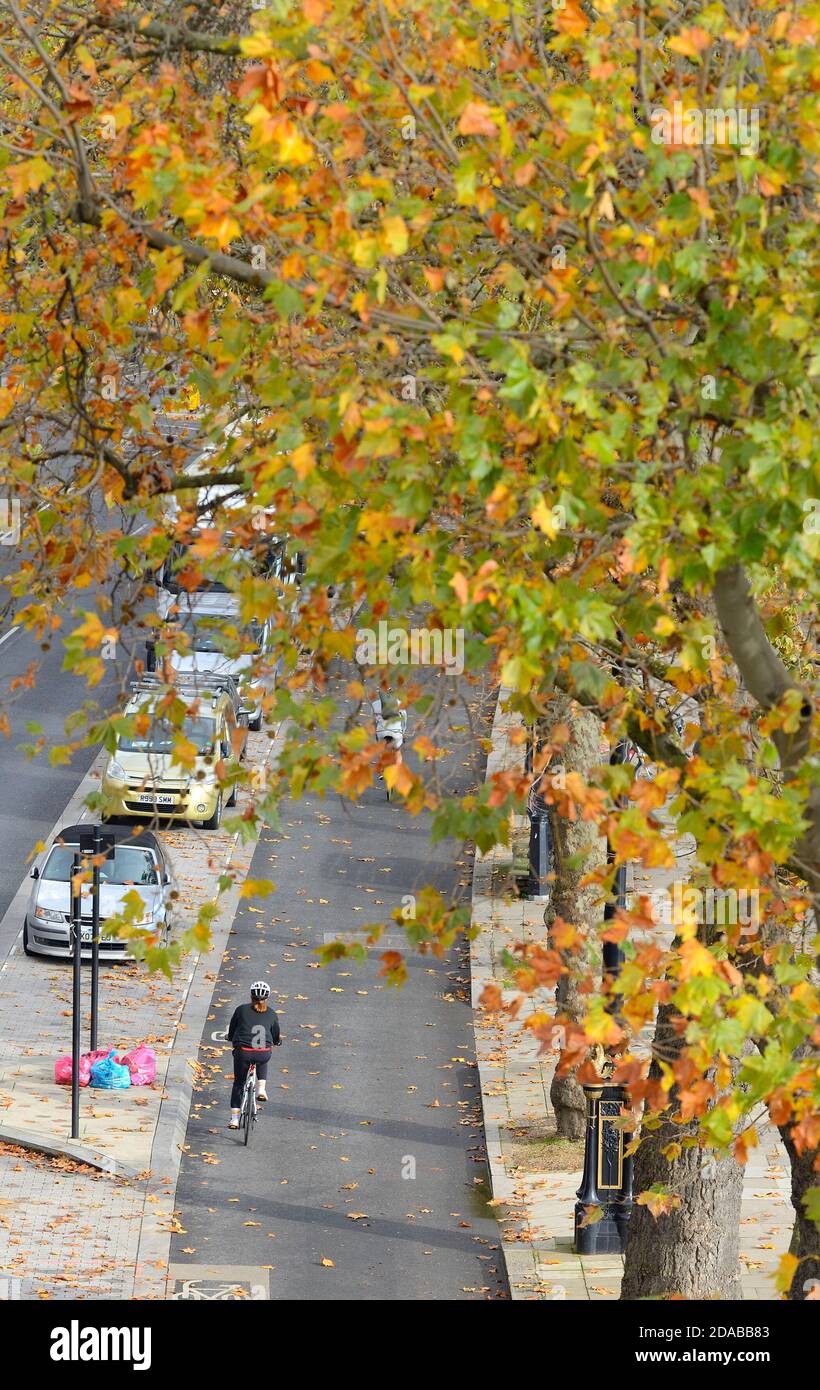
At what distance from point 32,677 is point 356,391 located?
9.88 feet

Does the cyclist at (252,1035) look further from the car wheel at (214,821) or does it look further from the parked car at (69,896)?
the car wheel at (214,821)

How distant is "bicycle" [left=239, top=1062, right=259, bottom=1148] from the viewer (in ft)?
65.1

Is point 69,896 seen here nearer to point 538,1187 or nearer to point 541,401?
point 538,1187

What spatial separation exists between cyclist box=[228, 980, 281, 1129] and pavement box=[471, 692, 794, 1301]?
7.81 feet

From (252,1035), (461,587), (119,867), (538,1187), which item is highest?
(461,587)

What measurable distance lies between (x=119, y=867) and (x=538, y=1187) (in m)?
8.70

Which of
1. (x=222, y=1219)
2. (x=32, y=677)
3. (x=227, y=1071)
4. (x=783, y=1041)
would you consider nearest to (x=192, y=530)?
(x=32, y=677)

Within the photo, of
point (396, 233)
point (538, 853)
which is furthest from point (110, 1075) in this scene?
point (396, 233)

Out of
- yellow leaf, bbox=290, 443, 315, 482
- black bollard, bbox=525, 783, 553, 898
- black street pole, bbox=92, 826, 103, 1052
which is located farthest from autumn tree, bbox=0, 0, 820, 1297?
black bollard, bbox=525, 783, 553, 898

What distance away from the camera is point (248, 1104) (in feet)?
65.5

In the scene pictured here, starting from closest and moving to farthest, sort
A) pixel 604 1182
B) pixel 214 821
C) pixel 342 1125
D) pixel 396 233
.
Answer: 1. pixel 396 233
2. pixel 604 1182
3. pixel 342 1125
4. pixel 214 821

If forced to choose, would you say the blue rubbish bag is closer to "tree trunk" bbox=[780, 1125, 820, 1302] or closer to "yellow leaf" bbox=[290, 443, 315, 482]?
"tree trunk" bbox=[780, 1125, 820, 1302]

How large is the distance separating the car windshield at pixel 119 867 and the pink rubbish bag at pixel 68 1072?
3.71 meters

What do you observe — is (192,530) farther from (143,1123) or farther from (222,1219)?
(143,1123)
